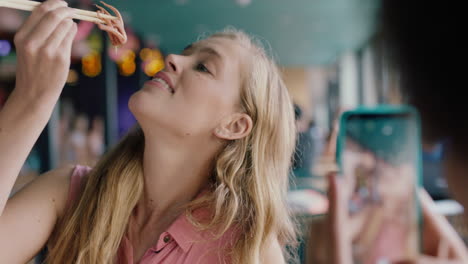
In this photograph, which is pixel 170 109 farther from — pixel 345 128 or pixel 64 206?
pixel 345 128

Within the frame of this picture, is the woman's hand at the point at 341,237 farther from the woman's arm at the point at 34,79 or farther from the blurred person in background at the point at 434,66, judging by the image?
the blurred person in background at the point at 434,66

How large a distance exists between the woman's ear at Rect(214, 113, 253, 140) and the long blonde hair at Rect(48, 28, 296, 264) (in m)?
0.02

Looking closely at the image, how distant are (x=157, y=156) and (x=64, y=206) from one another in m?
0.22

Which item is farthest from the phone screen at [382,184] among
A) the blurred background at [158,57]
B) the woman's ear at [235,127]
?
the woman's ear at [235,127]

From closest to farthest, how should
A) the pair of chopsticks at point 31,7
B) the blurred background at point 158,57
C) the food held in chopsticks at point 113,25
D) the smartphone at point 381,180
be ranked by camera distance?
1. the pair of chopsticks at point 31,7
2. the food held in chopsticks at point 113,25
3. the smartphone at point 381,180
4. the blurred background at point 158,57

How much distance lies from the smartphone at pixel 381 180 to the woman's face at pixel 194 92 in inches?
28.9

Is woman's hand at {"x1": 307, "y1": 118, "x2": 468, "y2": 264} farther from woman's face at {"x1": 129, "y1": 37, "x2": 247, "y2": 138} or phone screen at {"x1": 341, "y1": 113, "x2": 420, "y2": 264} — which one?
woman's face at {"x1": 129, "y1": 37, "x2": 247, "y2": 138}

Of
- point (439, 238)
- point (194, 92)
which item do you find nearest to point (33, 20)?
point (194, 92)

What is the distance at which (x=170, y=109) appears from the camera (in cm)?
97

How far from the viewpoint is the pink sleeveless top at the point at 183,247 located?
90 cm

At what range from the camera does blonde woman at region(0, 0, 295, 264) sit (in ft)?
3.00

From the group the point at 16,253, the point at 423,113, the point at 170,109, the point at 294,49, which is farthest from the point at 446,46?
the point at 294,49

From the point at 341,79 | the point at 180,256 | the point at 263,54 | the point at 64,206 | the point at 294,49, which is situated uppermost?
the point at 294,49

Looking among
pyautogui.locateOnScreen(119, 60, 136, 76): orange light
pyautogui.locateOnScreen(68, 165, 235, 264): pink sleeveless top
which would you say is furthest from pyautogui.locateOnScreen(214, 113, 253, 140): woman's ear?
pyautogui.locateOnScreen(119, 60, 136, 76): orange light
